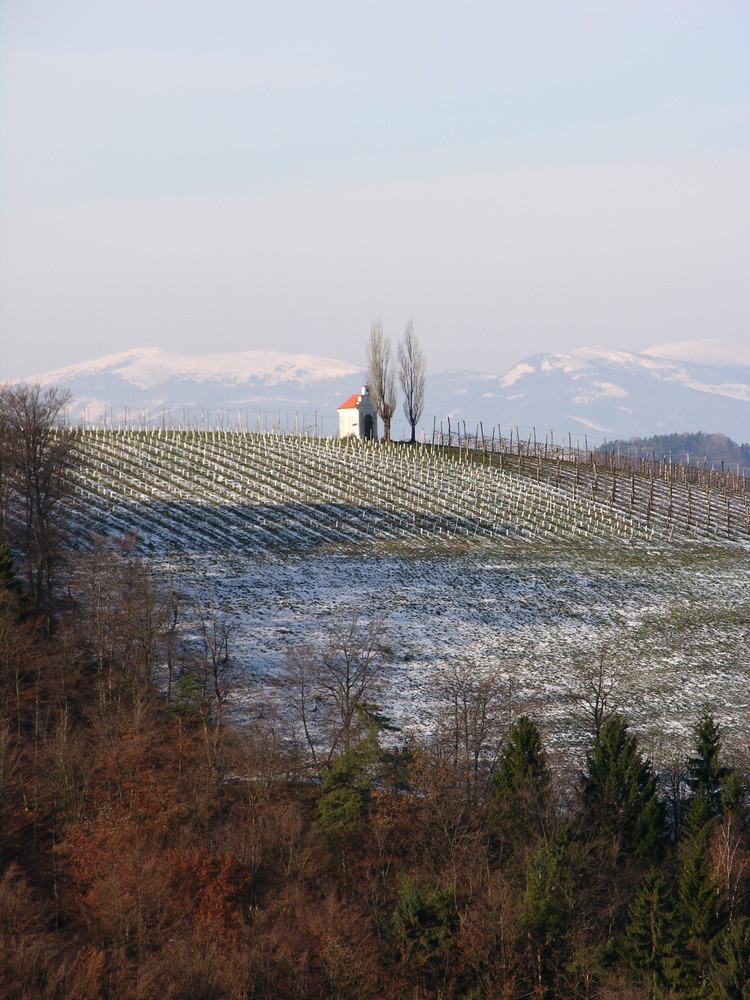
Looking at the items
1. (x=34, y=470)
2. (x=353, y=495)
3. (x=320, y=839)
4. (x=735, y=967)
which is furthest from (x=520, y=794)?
(x=353, y=495)

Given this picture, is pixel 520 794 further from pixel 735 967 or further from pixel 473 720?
pixel 735 967

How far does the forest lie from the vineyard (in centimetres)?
1556

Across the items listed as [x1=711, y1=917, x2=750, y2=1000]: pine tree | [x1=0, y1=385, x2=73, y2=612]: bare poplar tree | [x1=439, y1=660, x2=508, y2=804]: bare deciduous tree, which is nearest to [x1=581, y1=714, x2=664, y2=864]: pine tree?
[x1=439, y1=660, x2=508, y2=804]: bare deciduous tree

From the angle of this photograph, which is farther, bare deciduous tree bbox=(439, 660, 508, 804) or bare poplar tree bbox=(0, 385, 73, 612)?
bare poplar tree bbox=(0, 385, 73, 612)

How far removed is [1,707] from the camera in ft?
177

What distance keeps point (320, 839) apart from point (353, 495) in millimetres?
44524

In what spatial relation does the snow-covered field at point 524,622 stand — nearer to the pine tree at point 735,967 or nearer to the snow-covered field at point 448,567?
the snow-covered field at point 448,567

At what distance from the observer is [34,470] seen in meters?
64.3

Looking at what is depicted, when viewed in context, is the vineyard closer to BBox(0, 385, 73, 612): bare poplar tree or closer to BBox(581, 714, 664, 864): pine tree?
BBox(0, 385, 73, 612): bare poplar tree

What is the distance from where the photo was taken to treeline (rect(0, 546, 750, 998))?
4175cm

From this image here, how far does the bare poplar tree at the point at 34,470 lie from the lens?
6350 cm

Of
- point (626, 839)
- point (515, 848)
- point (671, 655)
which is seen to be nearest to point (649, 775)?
point (626, 839)

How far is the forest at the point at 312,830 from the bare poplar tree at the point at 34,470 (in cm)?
19

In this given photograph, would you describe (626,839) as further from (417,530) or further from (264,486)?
(264,486)
